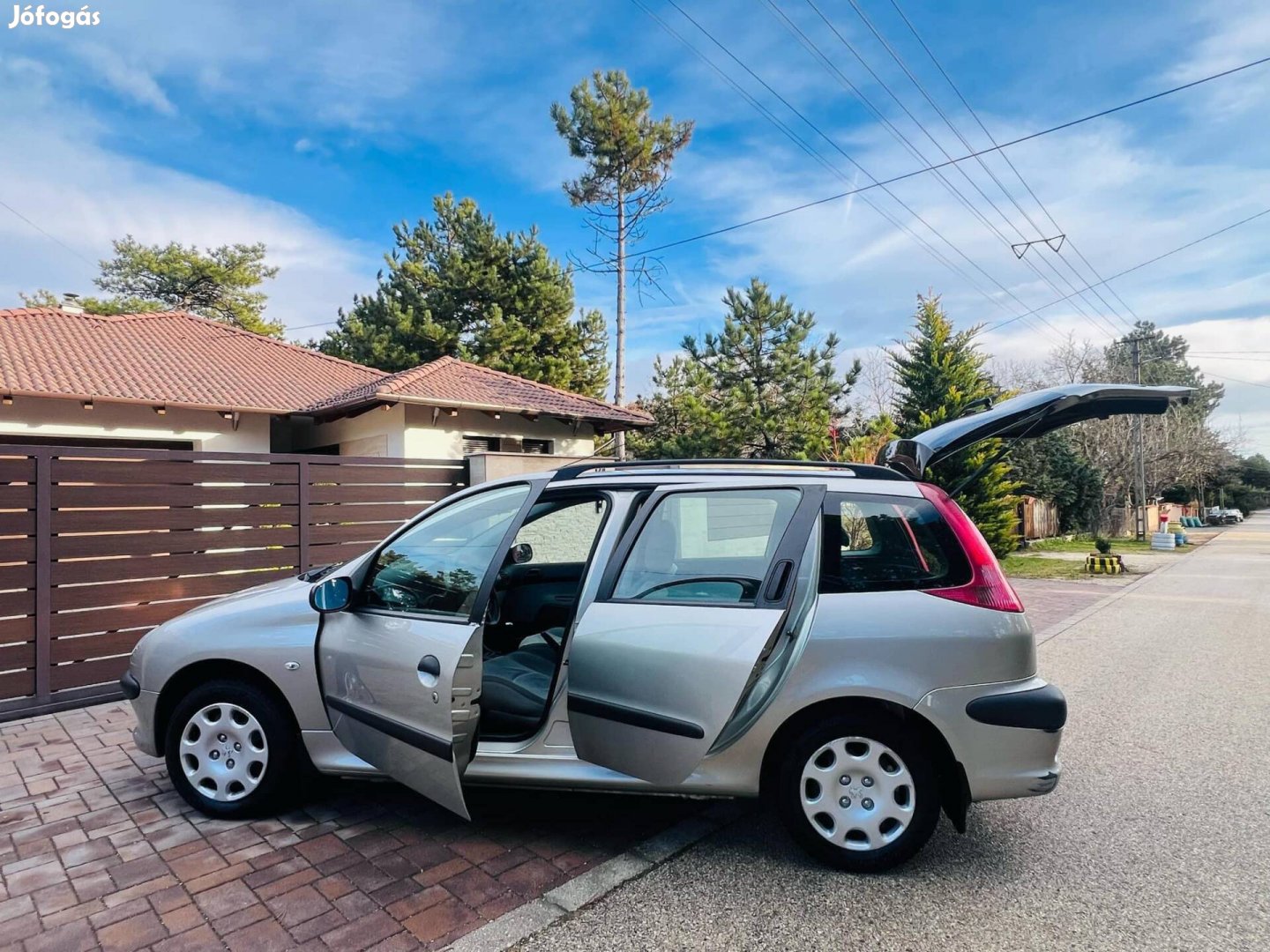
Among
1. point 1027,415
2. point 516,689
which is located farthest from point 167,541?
point 1027,415

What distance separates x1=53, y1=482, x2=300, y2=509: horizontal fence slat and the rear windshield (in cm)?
502

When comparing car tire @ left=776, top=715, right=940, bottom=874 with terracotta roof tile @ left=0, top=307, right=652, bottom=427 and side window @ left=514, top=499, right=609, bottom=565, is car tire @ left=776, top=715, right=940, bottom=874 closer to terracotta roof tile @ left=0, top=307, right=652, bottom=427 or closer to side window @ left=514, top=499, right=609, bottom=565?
side window @ left=514, top=499, right=609, bottom=565

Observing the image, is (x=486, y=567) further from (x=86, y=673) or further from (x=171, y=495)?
(x=86, y=673)

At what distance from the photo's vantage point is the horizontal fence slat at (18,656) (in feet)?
15.7

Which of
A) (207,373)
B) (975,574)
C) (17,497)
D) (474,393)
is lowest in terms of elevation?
(975,574)

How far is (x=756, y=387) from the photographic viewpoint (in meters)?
20.8

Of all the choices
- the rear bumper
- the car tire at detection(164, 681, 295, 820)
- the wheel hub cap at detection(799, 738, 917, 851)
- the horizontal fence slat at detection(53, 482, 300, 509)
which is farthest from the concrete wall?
the rear bumper

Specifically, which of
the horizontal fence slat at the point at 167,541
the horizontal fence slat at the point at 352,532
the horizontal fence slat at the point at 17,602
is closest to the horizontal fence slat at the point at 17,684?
the horizontal fence slat at the point at 17,602

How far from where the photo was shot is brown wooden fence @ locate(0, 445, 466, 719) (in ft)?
15.9

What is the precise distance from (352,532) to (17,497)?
2.41 metres

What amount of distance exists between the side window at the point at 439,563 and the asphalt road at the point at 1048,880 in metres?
1.35

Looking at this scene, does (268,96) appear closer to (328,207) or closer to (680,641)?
(328,207)

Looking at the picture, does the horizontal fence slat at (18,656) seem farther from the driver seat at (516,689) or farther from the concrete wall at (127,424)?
the concrete wall at (127,424)

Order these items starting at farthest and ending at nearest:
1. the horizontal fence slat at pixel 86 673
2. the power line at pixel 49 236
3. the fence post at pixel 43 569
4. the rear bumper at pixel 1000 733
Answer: the power line at pixel 49 236, the horizontal fence slat at pixel 86 673, the fence post at pixel 43 569, the rear bumper at pixel 1000 733
